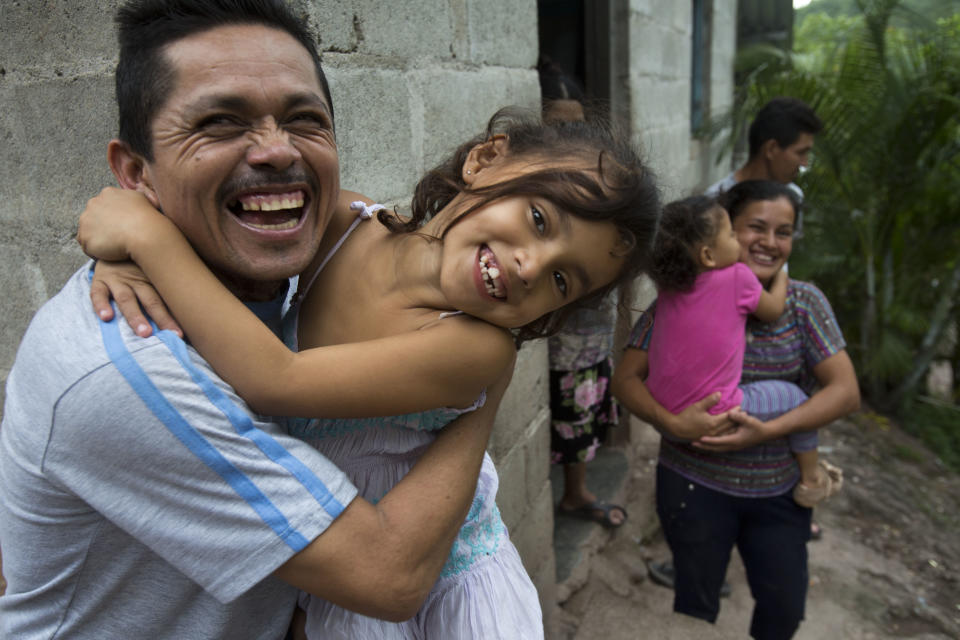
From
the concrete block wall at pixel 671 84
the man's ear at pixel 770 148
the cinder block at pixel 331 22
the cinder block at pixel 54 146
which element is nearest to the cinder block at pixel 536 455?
the concrete block wall at pixel 671 84

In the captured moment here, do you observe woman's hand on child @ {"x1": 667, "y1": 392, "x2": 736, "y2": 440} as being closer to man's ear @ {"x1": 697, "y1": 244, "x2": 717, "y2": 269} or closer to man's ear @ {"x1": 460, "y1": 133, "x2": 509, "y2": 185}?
man's ear @ {"x1": 697, "y1": 244, "x2": 717, "y2": 269}

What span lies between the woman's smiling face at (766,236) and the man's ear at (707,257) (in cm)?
25

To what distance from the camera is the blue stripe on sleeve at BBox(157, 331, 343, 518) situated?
0.87 metres

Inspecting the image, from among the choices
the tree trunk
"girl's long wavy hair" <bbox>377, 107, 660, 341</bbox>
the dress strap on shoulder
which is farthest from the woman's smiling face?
the tree trunk

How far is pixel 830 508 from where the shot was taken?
4426 millimetres

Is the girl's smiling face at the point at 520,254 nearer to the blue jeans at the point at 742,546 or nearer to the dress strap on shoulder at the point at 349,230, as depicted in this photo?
the dress strap on shoulder at the point at 349,230

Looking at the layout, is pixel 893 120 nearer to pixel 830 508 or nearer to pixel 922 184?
pixel 922 184

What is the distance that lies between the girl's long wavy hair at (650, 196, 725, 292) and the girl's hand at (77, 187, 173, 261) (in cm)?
162

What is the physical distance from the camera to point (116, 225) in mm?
942

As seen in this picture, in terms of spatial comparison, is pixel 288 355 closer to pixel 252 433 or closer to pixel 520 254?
pixel 252 433

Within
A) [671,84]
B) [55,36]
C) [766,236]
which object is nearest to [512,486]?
[766,236]

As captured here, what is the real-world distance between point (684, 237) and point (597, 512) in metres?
2.12

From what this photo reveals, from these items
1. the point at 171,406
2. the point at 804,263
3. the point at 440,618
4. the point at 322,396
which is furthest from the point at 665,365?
the point at 804,263

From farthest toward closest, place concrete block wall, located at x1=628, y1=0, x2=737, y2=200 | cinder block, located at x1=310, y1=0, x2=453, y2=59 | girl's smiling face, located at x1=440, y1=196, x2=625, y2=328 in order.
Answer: concrete block wall, located at x1=628, y1=0, x2=737, y2=200, cinder block, located at x1=310, y1=0, x2=453, y2=59, girl's smiling face, located at x1=440, y1=196, x2=625, y2=328
